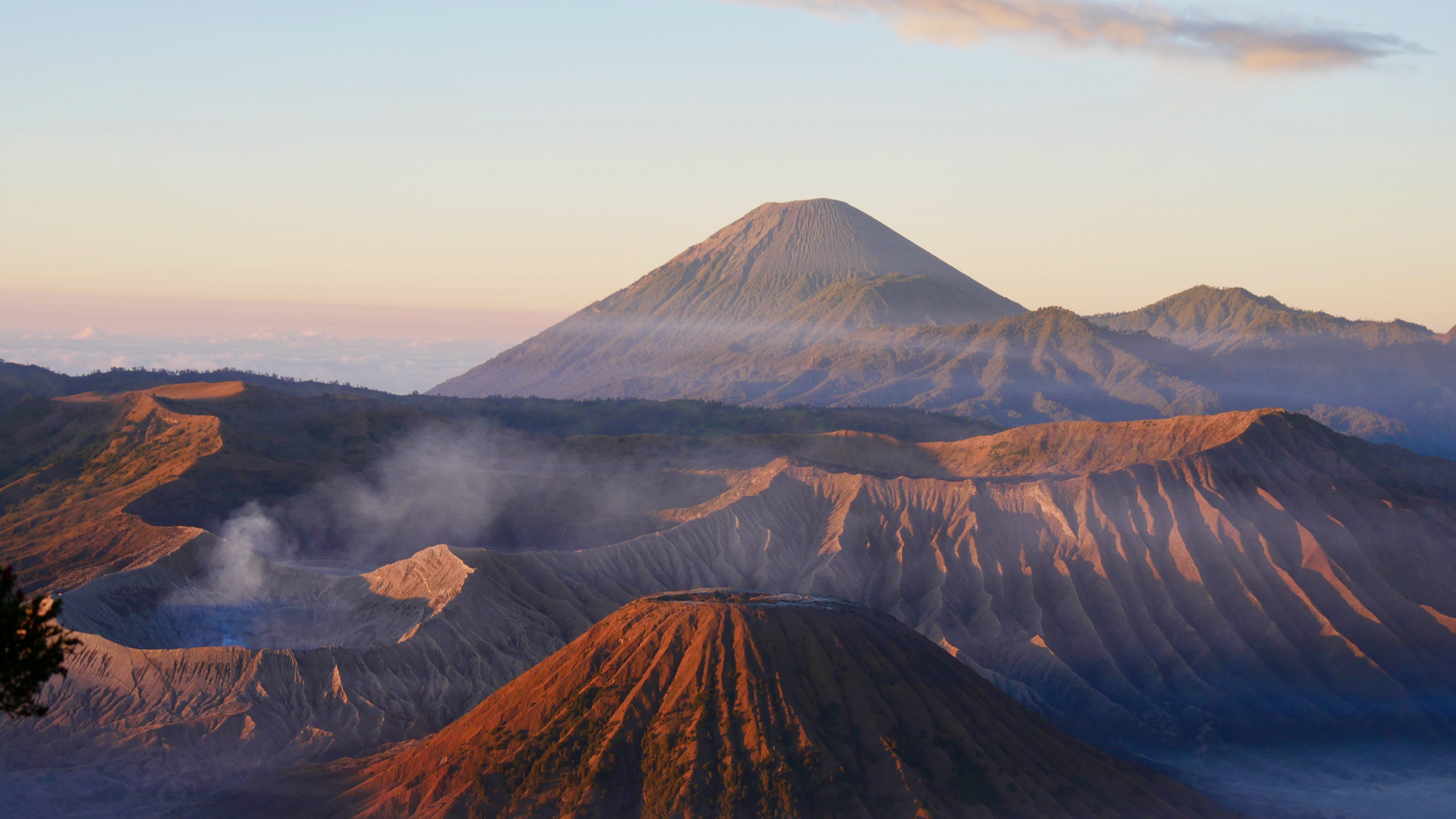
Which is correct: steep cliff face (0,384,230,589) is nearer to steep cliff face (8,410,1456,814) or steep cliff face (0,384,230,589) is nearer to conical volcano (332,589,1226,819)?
steep cliff face (8,410,1456,814)

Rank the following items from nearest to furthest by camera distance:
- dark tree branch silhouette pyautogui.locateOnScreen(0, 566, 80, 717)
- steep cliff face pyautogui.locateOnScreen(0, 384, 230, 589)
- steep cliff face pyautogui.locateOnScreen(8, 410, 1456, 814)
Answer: dark tree branch silhouette pyautogui.locateOnScreen(0, 566, 80, 717)
steep cliff face pyautogui.locateOnScreen(8, 410, 1456, 814)
steep cliff face pyautogui.locateOnScreen(0, 384, 230, 589)

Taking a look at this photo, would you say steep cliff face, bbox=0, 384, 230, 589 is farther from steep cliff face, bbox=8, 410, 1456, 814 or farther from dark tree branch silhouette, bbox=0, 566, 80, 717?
dark tree branch silhouette, bbox=0, 566, 80, 717

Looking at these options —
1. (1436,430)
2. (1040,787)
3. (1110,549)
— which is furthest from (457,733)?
(1436,430)

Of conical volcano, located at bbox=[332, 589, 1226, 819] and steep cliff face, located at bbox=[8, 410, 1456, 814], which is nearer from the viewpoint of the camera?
conical volcano, located at bbox=[332, 589, 1226, 819]

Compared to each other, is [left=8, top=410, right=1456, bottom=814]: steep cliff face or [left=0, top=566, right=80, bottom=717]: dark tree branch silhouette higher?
[left=0, top=566, right=80, bottom=717]: dark tree branch silhouette

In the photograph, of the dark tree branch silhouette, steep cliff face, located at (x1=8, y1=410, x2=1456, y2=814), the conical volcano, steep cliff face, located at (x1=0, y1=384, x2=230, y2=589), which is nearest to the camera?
the dark tree branch silhouette

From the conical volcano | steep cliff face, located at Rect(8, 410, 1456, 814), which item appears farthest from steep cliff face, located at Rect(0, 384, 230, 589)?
the conical volcano

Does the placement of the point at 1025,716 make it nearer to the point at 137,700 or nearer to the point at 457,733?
the point at 457,733

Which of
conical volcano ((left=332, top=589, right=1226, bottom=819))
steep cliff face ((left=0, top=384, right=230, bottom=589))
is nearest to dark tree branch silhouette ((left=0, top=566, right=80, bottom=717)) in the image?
conical volcano ((left=332, top=589, right=1226, bottom=819))

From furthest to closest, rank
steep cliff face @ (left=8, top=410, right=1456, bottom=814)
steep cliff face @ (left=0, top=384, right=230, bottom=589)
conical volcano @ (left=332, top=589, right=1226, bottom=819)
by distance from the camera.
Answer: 1. steep cliff face @ (left=0, top=384, right=230, bottom=589)
2. steep cliff face @ (left=8, top=410, right=1456, bottom=814)
3. conical volcano @ (left=332, top=589, right=1226, bottom=819)
